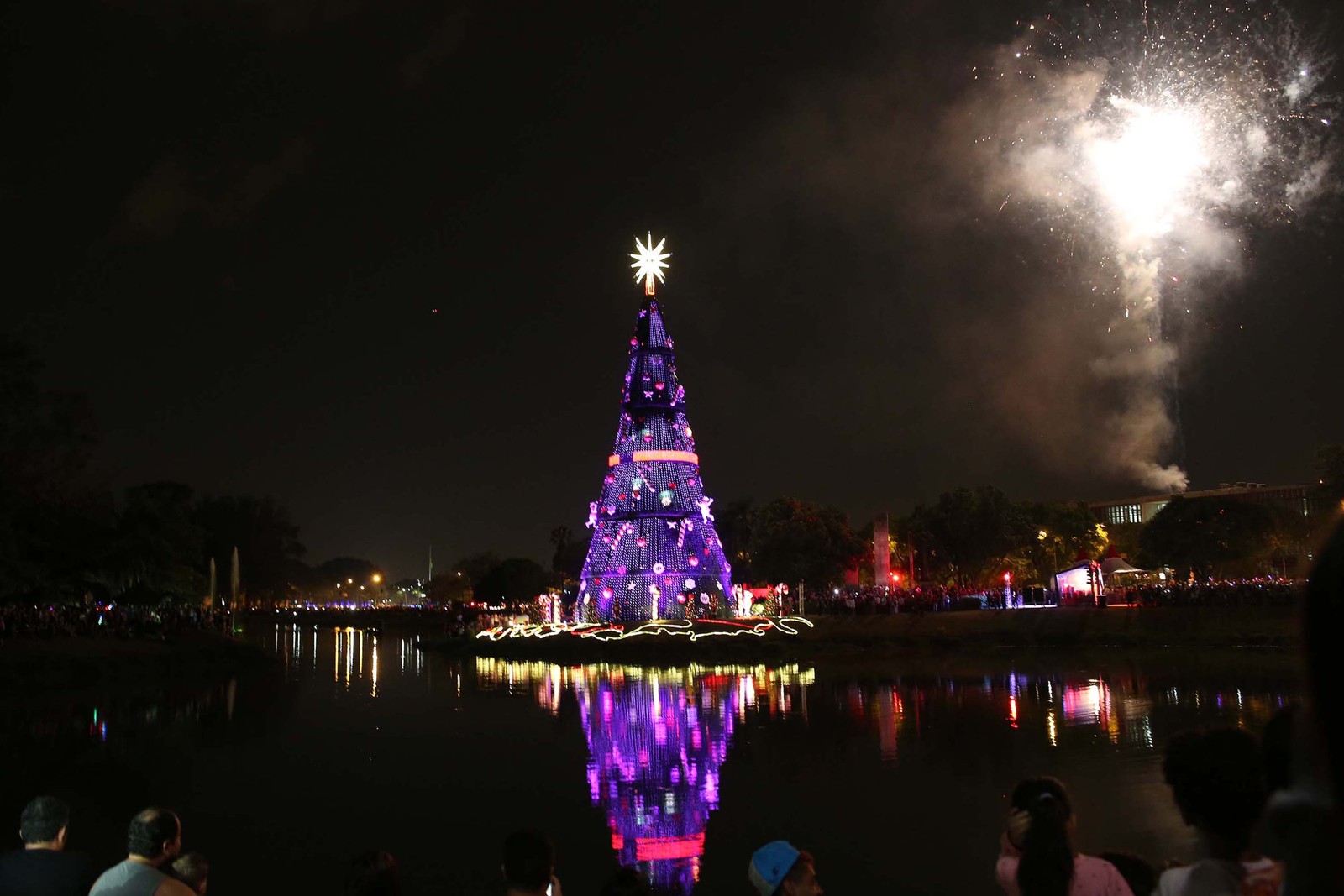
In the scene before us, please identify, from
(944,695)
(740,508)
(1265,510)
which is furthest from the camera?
(740,508)

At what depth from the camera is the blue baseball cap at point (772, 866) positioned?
229 inches

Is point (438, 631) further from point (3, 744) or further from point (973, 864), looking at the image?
point (973, 864)

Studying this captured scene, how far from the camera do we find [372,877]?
5.67 meters

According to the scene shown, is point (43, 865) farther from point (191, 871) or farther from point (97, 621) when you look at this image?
point (97, 621)

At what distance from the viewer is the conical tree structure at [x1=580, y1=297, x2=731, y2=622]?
171ft

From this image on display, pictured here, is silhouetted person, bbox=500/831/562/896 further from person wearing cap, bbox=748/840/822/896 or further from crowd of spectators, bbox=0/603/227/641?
crowd of spectators, bbox=0/603/227/641

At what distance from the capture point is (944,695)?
27.0 metres

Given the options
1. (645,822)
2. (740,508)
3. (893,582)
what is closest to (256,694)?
(645,822)

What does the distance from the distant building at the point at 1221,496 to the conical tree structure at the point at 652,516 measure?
45.4 meters

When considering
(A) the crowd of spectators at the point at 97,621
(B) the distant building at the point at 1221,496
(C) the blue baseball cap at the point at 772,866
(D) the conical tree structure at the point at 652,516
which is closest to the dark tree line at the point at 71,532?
(A) the crowd of spectators at the point at 97,621

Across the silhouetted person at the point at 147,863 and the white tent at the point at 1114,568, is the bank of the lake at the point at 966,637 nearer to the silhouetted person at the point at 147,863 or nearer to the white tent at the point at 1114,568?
the white tent at the point at 1114,568

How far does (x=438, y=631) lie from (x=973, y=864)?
7715cm

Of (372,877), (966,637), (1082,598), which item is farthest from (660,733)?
(1082,598)

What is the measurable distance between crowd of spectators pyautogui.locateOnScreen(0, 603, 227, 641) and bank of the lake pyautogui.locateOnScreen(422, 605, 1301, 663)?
1409cm
